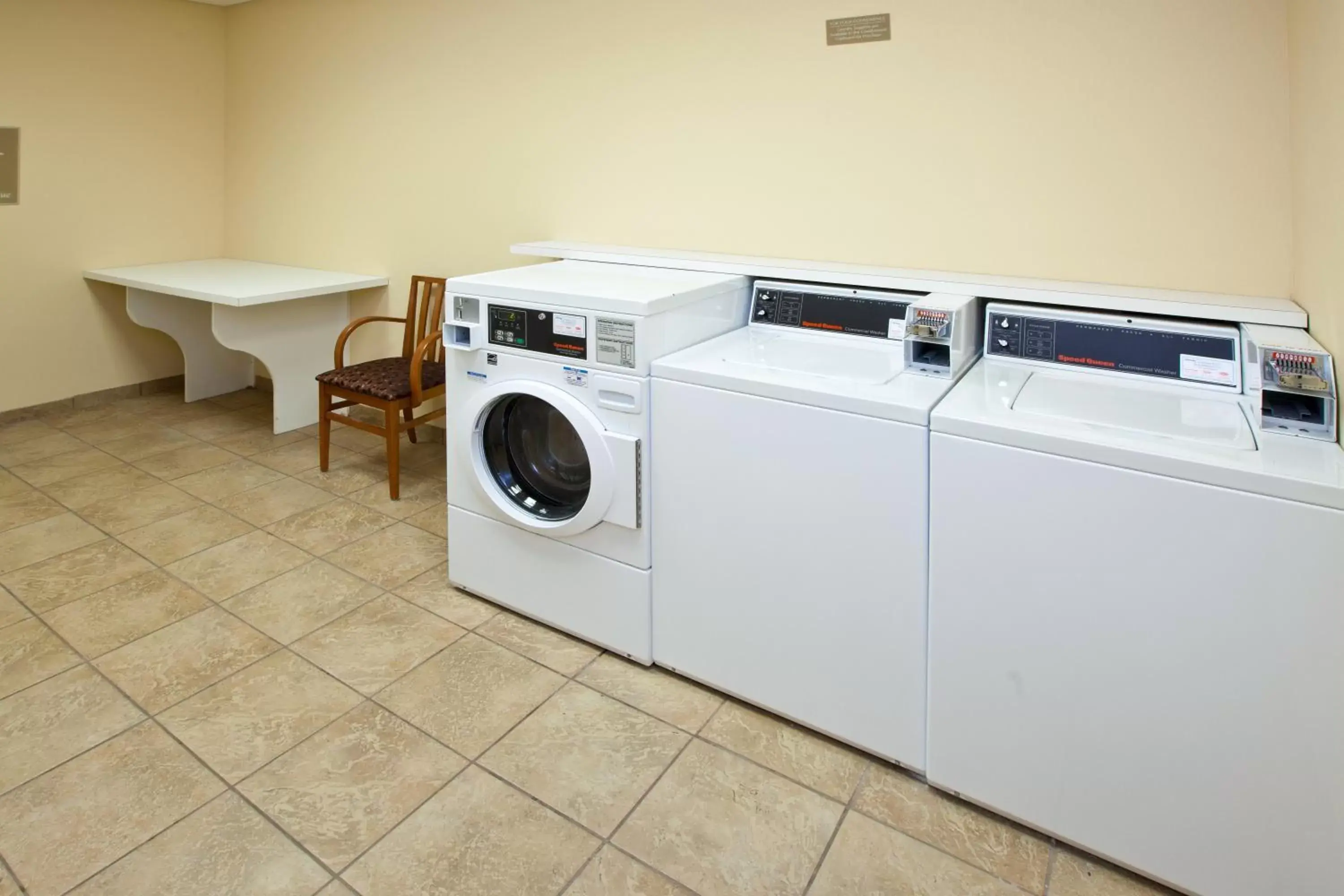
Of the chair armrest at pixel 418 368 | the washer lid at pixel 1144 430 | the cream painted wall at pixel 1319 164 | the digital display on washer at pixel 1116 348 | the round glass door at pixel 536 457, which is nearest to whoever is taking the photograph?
the washer lid at pixel 1144 430

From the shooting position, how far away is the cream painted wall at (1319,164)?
4.94 feet

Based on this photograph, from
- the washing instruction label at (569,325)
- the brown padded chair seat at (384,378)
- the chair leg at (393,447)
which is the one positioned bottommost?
the chair leg at (393,447)

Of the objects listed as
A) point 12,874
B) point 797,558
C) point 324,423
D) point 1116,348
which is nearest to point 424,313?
point 324,423

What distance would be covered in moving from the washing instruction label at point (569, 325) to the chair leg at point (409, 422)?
58.3 inches

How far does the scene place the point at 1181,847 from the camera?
1.51 m

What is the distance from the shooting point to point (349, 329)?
3730 millimetres

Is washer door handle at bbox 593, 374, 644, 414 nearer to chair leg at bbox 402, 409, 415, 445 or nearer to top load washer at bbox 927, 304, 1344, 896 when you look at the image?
top load washer at bbox 927, 304, 1344, 896

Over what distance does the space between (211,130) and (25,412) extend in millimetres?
1829

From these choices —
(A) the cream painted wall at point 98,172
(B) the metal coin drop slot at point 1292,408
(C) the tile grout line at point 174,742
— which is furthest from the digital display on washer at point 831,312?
(A) the cream painted wall at point 98,172

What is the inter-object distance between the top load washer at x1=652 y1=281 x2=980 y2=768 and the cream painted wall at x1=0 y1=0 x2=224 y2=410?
3.84m

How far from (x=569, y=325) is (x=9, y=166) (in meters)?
3.59

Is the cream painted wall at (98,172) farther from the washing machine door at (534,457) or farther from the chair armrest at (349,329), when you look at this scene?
the washing machine door at (534,457)

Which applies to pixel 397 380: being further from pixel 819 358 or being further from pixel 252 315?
pixel 819 358

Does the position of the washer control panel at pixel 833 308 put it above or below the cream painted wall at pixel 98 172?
below
